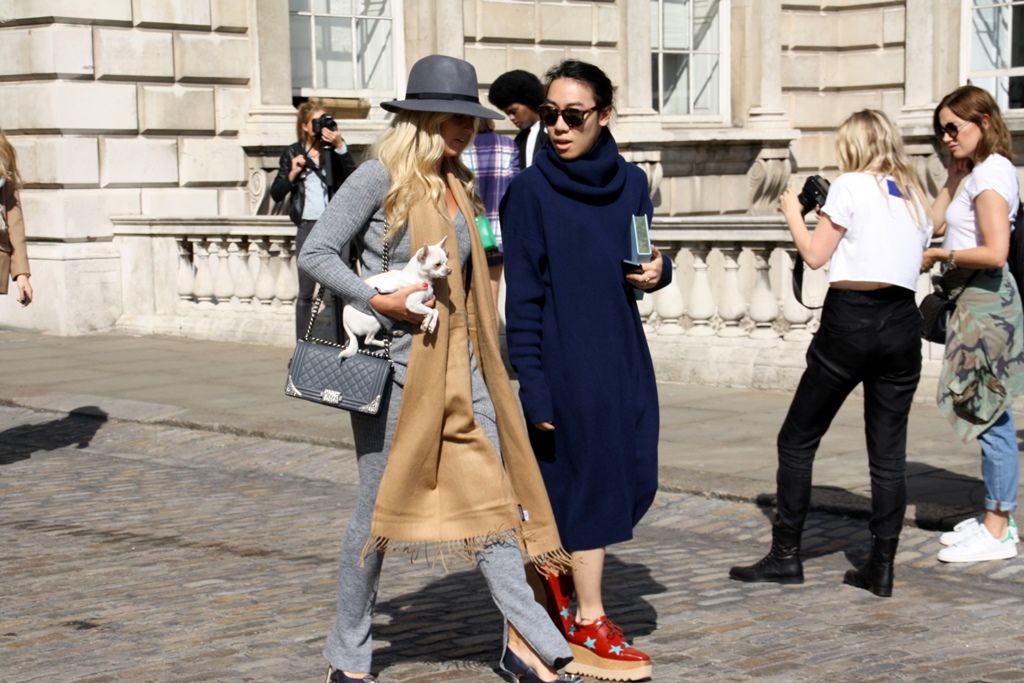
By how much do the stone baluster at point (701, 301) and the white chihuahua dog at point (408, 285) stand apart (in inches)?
262

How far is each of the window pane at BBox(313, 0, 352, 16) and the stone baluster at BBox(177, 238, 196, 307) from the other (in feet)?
11.3

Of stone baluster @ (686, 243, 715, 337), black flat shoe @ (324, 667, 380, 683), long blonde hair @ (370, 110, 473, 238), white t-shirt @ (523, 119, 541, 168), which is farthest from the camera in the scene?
A: stone baluster @ (686, 243, 715, 337)

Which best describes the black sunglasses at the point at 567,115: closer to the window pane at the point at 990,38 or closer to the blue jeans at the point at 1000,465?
the blue jeans at the point at 1000,465

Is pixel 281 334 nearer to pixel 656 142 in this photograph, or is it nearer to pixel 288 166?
pixel 288 166

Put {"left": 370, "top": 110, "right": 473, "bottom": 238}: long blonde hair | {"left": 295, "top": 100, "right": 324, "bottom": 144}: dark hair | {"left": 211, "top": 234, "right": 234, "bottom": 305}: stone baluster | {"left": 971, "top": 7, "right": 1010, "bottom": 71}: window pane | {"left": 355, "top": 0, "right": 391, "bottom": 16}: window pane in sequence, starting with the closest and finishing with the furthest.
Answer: {"left": 370, "top": 110, "right": 473, "bottom": 238}: long blonde hair < {"left": 295, "top": 100, "right": 324, "bottom": 144}: dark hair < {"left": 211, "top": 234, "right": 234, "bottom": 305}: stone baluster < {"left": 355, "top": 0, "right": 391, "bottom": 16}: window pane < {"left": 971, "top": 7, "right": 1010, "bottom": 71}: window pane

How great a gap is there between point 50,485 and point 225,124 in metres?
8.32

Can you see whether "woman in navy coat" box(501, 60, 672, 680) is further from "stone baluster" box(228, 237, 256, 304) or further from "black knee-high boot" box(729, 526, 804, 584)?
"stone baluster" box(228, 237, 256, 304)

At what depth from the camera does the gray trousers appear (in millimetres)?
4504

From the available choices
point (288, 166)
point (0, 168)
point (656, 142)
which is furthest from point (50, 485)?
point (656, 142)

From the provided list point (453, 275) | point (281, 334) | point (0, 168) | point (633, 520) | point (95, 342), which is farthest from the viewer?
point (95, 342)

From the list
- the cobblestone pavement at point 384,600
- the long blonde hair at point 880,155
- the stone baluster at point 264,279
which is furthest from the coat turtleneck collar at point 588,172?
the stone baluster at point 264,279

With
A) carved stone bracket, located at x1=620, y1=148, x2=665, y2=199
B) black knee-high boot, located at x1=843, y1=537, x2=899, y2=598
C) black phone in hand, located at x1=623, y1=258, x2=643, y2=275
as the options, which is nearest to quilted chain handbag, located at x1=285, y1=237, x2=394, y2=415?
black phone in hand, located at x1=623, y1=258, x2=643, y2=275

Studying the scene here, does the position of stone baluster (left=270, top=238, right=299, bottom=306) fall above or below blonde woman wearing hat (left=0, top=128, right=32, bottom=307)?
below

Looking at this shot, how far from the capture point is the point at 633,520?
4949 mm
